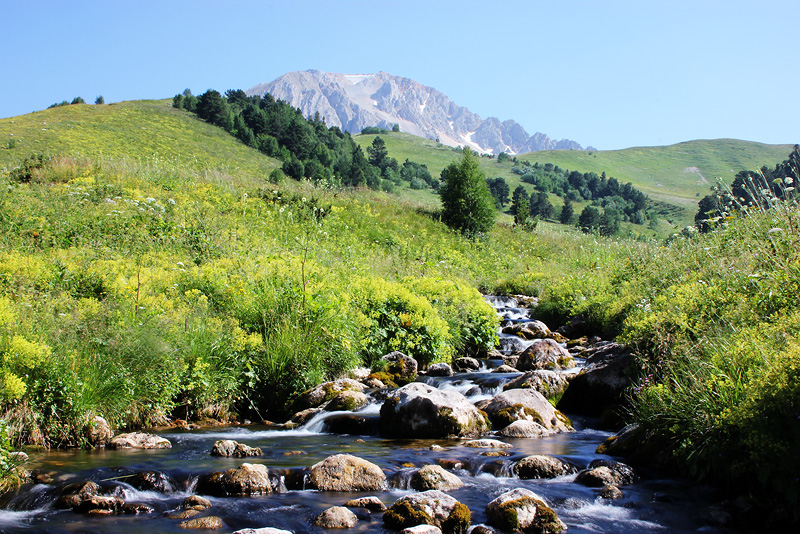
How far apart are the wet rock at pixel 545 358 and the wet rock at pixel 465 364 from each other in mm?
873

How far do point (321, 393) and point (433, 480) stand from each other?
3437 millimetres

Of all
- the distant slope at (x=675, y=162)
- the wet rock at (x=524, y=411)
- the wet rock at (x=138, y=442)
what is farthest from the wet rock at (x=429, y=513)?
the distant slope at (x=675, y=162)

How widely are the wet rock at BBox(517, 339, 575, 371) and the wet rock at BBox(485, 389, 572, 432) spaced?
2812mm

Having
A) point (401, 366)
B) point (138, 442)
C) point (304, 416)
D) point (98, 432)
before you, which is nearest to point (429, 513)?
point (138, 442)

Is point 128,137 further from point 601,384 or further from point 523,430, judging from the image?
point 523,430

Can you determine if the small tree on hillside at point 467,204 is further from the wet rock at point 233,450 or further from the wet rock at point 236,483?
the wet rock at point 236,483

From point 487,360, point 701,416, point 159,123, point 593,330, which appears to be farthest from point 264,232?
point 159,123

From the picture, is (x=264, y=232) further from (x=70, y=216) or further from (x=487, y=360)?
(x=487, y=360)

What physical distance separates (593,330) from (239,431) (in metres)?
10.6

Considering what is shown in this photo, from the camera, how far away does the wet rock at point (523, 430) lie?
713 cm

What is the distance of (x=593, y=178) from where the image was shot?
119m

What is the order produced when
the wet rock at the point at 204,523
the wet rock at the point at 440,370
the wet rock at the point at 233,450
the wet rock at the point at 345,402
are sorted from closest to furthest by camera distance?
the wet rock at the point at 204,523, the wet rock at the point at 233,450, the wet rock at the point at 345,402, the wet rock at the point at 440,370

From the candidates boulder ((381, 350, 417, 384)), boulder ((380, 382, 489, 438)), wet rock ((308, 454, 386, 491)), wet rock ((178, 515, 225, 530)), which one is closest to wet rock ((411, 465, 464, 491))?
wet rock ((308, 454, 386, 491))

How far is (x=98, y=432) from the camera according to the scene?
19.6ft
